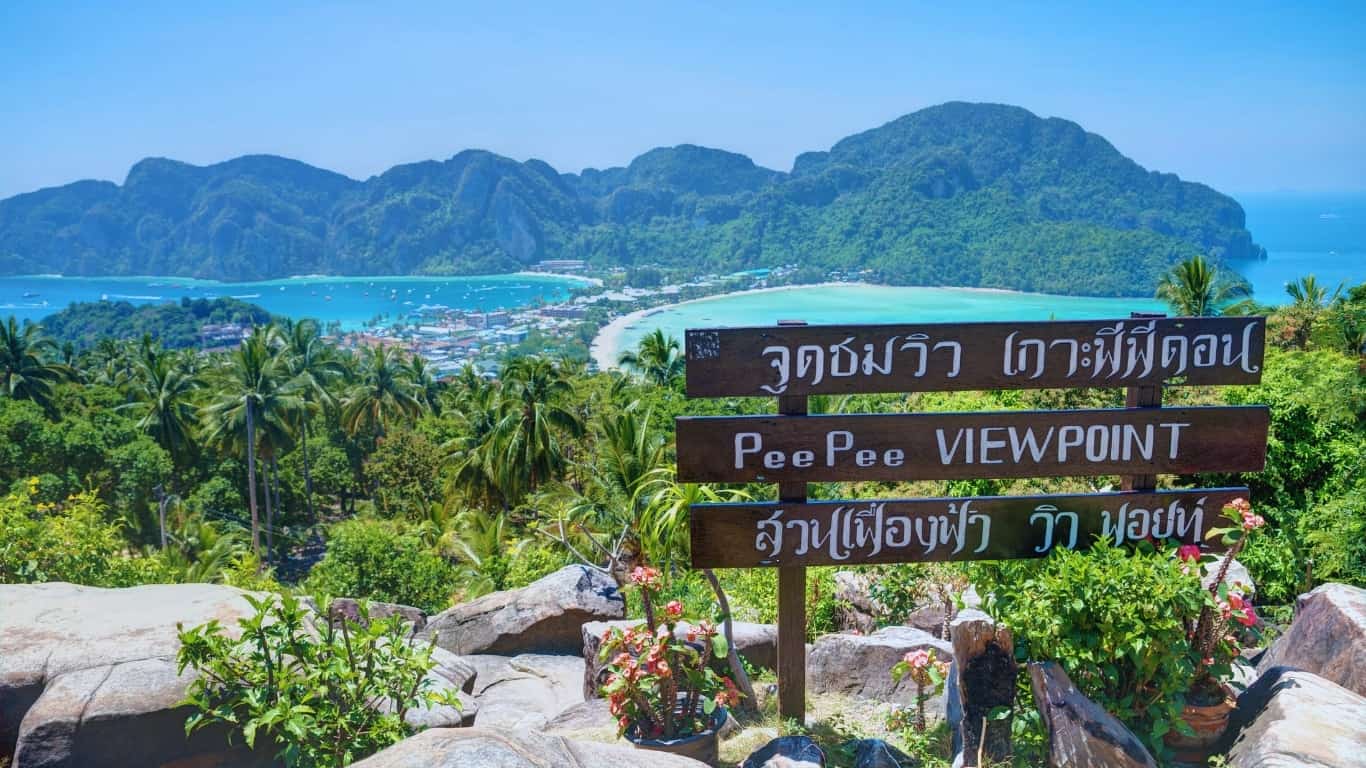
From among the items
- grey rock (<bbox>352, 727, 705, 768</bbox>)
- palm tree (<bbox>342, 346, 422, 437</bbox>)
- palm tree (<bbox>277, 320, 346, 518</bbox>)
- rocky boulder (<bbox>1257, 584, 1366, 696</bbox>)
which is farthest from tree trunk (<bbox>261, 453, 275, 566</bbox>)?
rocky boulder (<bbox>1257, 584, 1366, 696</bbox>)

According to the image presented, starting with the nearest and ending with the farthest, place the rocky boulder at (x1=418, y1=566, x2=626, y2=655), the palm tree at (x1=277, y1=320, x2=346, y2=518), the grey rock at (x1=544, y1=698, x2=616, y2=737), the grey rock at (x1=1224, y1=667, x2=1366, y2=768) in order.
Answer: the grey rock at (x1=1224, y1=667, x2=1366, y2=768) < the grey rock at (x1=544, y1=698, x2=616, y2=737) < the rocky boulder at (x1=418, y1=566, x2=626, y2=655) < the palm tree at (x1=277, y1=320, x2=346, y2=518)

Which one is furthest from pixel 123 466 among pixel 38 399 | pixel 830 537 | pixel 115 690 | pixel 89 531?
pixel 830 537

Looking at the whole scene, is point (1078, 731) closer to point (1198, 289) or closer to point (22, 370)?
point (1198, 289)

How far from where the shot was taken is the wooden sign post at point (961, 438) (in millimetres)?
5070

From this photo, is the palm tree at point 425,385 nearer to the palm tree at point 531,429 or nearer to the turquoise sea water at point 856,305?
the palm tree at point 531,429

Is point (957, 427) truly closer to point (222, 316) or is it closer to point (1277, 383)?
point (1277, 383)

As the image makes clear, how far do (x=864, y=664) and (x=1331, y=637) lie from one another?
2.90 m

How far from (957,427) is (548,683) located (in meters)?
6.06

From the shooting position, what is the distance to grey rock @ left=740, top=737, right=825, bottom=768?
4660mm

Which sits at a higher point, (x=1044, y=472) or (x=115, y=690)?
(x=1044, y=472)

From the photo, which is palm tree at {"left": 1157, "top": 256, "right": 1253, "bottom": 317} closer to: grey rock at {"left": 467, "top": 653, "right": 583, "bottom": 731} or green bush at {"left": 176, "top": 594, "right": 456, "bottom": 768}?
grey rock at {"left": 467, "top": 653, "right": 583, "bottom": 731}

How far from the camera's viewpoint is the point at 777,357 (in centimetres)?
505

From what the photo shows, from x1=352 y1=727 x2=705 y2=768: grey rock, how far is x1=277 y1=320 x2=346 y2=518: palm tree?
37.6m

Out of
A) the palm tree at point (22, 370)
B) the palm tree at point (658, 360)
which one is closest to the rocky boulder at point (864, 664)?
the palm tree at point (658, 360)
